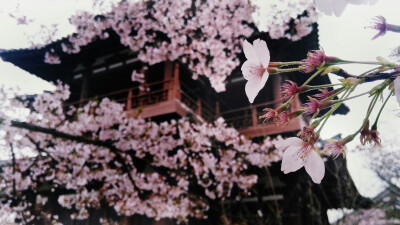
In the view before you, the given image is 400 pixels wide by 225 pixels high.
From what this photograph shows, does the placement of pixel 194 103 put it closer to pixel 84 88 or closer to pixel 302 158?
pixel 84 88

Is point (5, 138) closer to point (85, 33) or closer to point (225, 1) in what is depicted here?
point (85, 33)

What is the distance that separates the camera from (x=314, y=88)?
0.98m

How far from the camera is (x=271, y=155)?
29.1ft

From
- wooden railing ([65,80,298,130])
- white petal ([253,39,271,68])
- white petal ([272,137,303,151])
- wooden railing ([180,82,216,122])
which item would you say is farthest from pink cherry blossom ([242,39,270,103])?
wooden railing ([180,82,216,122])

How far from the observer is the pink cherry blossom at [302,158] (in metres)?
1.10

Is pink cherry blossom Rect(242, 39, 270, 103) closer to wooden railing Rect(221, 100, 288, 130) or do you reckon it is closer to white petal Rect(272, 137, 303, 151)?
white petal Rect(272, 137, 303, 151)

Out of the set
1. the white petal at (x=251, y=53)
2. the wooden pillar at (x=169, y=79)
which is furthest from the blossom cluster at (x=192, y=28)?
the white petal at (x=251, y=53)

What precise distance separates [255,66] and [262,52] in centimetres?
7

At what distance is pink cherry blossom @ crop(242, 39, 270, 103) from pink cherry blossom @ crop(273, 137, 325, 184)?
0.75 ft

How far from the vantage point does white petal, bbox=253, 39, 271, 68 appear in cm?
100

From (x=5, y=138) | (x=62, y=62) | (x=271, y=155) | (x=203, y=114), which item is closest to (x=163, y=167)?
(x=203, y=114)

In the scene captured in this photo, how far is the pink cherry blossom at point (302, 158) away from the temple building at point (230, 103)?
21.4ft

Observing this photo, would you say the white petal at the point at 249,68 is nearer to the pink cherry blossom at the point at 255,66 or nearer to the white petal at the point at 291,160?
the pink cherry blossom at the point at 255,66

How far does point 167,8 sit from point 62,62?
579cm
